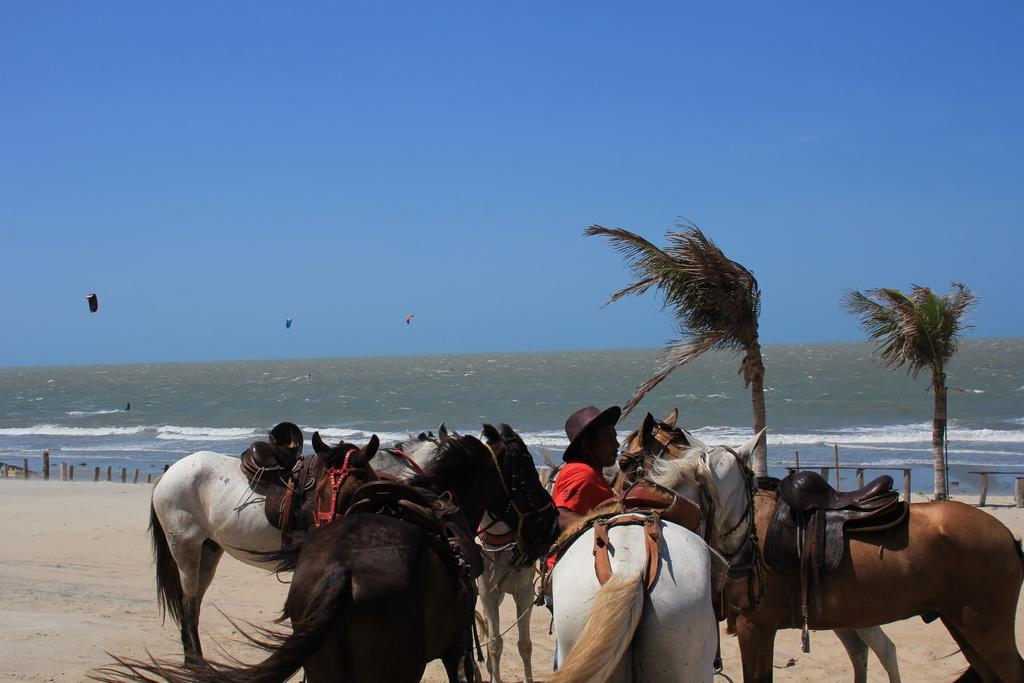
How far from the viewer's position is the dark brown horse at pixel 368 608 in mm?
3254

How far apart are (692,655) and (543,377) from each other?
8693 centimetres

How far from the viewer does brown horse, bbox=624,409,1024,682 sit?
518 cm

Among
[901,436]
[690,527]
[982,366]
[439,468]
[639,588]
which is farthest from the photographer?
[982,366]

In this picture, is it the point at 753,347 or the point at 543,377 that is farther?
the point at 543,377

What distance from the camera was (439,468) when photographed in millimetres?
5133

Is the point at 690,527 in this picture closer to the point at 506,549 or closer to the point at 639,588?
the point at 639,588

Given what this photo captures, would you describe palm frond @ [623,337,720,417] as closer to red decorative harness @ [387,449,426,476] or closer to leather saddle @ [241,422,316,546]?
leather saddle @ [241,422,316,546]

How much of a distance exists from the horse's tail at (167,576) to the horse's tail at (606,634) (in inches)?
194

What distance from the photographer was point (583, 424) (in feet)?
15.5

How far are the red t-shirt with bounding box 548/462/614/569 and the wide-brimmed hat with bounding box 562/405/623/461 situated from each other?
131 mm

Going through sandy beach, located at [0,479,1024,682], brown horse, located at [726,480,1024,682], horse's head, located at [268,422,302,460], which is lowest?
sandy beach, located at [0,479,1024,682]

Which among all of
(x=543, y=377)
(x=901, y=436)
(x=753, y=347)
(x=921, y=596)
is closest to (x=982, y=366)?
(x=543, y=377)

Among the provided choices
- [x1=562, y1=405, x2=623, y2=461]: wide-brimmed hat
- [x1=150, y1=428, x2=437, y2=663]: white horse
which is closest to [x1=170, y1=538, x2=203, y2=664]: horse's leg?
[x1=150, y1=428, x2=437, y2=663]: white horse

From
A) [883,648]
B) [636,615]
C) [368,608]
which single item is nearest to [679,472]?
[636,615]
